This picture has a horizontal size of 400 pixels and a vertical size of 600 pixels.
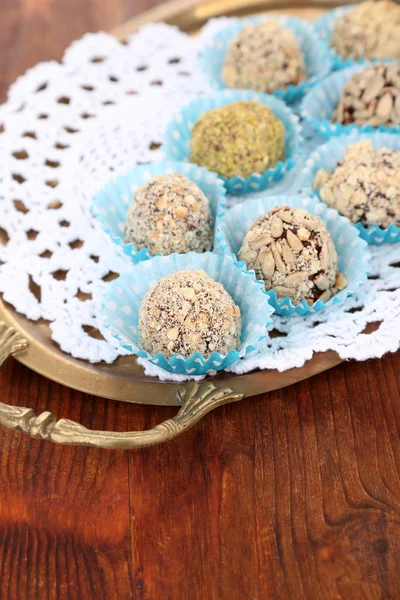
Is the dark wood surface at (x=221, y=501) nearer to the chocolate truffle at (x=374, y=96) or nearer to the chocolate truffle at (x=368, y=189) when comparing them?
the chocolate truffle at (x=368, y=189)

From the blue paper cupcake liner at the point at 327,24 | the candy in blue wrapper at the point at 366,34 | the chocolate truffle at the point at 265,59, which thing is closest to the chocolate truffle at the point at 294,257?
the chocolate truffle at the point at 265,59

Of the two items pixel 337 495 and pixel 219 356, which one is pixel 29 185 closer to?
pixel 219 356

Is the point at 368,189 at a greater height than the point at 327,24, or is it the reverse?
the point at 327,24

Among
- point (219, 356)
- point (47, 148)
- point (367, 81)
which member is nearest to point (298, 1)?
point (367, 81)

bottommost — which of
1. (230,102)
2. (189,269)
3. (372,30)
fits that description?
(189,269)

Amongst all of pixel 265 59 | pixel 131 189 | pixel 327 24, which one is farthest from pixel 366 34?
pixel 131 189

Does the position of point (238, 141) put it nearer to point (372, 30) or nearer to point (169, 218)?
point (169, 218)

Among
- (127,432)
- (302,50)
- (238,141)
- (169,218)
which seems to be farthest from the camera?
(302,50)
